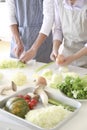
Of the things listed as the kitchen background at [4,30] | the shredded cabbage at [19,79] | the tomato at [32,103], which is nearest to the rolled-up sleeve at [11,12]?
the shredded cabbage at [19,79]

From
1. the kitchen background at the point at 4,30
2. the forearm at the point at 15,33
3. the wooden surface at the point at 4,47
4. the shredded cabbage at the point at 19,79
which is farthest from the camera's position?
the kitchen background at the point at 4,30

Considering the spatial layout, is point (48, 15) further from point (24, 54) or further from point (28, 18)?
point (24, 54)

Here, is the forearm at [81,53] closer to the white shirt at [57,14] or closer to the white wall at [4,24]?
the white shirt at [57,14]

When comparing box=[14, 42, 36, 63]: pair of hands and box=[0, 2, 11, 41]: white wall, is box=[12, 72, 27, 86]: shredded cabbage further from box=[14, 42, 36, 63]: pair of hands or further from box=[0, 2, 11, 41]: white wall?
box=[0, 2, 11, 41]: white wall

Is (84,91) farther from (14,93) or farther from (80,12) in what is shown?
(80,12)

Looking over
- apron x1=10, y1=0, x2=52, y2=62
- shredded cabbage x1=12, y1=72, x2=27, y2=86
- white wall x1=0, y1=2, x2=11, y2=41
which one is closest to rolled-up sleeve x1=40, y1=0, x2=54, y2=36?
apron x1=10, y1=0, x2=52, y2=62

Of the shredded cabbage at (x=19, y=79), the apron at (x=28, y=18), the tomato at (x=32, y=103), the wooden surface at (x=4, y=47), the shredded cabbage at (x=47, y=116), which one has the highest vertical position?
the apron at (x=28, y=18)

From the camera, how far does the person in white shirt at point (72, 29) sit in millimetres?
1616

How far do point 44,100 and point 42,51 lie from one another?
1.07 meters

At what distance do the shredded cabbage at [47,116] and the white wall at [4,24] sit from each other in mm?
3757

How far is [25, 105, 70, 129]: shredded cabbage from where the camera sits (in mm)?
907

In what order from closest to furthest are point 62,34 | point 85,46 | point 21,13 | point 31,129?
point 31,129
point 85,46
point 62,34
point 21,13

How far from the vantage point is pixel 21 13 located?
199 centimetres

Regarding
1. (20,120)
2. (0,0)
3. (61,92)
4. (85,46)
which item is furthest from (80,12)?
(0,0)
